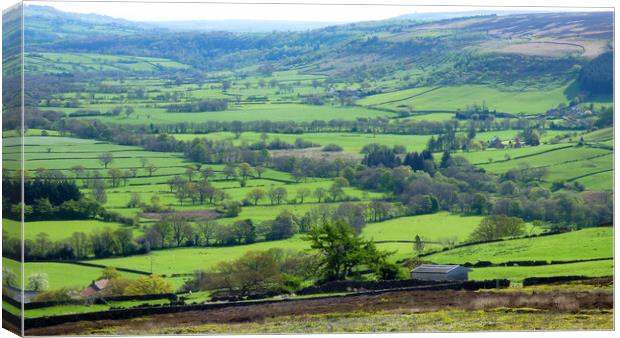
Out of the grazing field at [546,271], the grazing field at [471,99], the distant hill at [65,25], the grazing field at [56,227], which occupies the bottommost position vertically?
the grazing field at [546,271]

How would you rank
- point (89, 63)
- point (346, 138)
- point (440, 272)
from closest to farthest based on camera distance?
1. point (440, 272)
2. point (89, 63)
3. point (346, 138)

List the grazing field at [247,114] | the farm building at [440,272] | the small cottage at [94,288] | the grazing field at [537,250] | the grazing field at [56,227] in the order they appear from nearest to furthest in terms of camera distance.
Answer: the grazing field at [56,227]
the small cottage at [94,288]
the farm building at [440,272]
the grazing field at [537,250]
the grazing field at [247,114]

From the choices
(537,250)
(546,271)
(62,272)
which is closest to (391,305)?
(546,271)

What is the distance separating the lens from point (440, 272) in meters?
41.2

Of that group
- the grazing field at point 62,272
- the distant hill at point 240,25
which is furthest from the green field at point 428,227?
the grazing field at point 62,272

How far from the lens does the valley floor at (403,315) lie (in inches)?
1508

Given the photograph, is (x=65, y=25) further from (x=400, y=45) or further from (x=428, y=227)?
(x=428, y=227)

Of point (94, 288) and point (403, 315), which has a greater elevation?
point (94, 288)

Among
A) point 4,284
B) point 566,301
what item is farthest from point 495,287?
point 4,284

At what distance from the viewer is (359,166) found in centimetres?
4284

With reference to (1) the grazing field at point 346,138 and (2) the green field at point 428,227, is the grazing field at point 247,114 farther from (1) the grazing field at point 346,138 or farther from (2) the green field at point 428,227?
(2) the green field at point 428,227

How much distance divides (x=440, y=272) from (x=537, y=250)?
283 cm

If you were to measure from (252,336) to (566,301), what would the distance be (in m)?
8.03

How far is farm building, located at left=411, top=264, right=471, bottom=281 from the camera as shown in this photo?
135 feet
